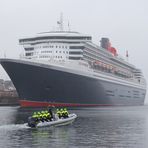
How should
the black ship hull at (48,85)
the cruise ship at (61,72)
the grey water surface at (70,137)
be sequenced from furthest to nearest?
1. the cruise ship at (61,72)
2. the black ship hull at (48,85)
3. the grey water surface at (70,137)

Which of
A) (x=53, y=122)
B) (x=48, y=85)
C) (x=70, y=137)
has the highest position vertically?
(x=48, y=85)

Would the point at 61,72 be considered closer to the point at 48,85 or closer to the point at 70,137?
the point at 48,85

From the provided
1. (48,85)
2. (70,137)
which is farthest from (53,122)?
(48,85)

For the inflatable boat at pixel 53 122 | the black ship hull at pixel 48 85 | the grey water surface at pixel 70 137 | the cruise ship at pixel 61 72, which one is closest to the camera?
the grey water surface at pixel 70 137

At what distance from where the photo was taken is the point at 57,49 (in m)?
84.1

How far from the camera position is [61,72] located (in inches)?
3142

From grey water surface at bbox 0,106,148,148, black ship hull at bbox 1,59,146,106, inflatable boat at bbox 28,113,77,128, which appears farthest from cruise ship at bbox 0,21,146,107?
grey water surface at bbox 0,106,148,148

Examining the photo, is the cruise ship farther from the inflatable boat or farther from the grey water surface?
the grey water surface

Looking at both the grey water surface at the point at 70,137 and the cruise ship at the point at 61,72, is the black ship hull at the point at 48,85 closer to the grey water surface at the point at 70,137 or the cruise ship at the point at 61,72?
the cruise ship at the point at 61,72

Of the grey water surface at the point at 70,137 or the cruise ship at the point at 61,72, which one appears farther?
the cruise ship at the point at 61,72

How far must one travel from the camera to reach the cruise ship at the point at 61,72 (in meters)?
78.4

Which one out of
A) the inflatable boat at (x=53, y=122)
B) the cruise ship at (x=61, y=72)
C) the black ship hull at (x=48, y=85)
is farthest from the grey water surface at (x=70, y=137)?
the cruise ship at (x=61, y=72)

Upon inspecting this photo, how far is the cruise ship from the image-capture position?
78438mm

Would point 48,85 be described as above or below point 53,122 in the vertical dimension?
above
